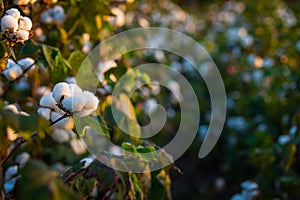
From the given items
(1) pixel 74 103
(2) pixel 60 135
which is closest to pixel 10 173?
(2) pixel 60 135

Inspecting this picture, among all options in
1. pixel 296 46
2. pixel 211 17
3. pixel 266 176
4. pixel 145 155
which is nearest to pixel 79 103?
pixel 145 155

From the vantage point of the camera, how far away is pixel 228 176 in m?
2.63

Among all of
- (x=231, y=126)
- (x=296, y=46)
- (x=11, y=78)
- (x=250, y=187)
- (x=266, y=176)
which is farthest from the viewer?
(x=296, y=46)

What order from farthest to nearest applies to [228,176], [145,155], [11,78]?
[228,176]
[11,78]
[145,155]

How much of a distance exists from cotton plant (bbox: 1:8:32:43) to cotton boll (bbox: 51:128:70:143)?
23.7 inches

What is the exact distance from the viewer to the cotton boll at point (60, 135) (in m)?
1.60

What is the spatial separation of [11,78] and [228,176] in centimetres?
160

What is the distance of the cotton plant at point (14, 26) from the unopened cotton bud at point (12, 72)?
25cm

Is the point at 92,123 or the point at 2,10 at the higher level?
the point at 2,10

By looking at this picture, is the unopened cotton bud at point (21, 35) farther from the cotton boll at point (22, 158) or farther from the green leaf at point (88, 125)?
the cotton boll at point (22, 158)

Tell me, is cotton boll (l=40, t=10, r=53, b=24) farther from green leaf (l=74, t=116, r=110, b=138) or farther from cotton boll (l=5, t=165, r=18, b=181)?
green leaf (l=74, t=116, r=110, b=138)

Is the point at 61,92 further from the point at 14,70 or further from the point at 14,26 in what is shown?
the point at 14,70

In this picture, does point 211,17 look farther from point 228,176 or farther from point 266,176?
point 266,176

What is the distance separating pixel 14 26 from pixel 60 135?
652 mm
